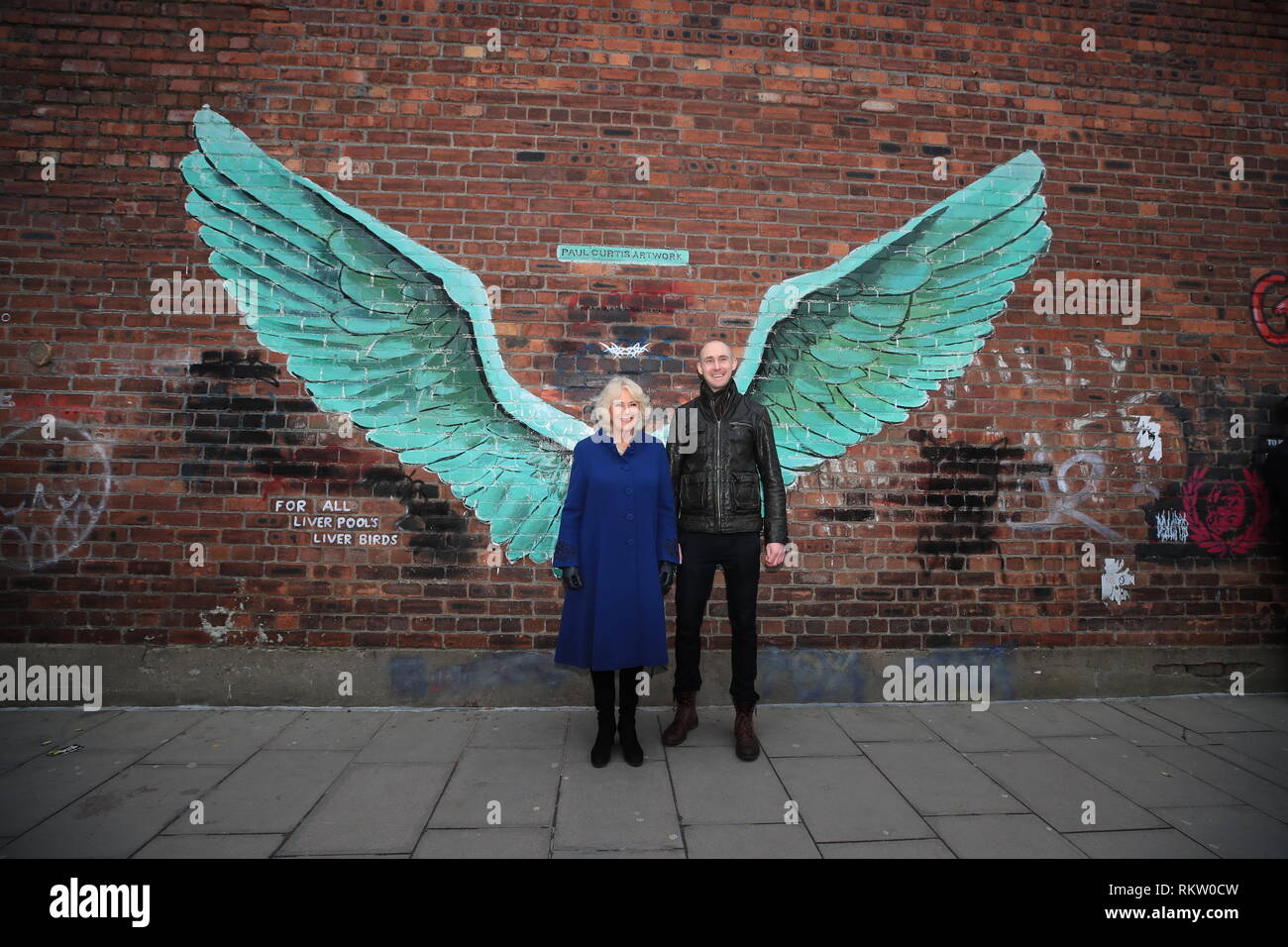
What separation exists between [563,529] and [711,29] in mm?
3359

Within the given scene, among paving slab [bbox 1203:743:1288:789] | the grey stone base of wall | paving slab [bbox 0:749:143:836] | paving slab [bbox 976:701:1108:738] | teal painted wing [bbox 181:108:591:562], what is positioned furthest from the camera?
teal painted wing [bbox 181:108:591:562]

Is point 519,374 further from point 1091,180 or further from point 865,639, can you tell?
point 1091,180

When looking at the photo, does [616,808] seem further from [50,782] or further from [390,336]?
[390,336]

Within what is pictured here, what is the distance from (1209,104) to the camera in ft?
13.6

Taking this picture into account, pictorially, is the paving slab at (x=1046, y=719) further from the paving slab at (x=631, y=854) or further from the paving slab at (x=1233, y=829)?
the paving slab at (x=631, y=854)

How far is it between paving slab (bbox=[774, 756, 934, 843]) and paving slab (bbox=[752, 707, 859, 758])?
0.29ft

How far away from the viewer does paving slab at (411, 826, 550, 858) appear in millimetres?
2199

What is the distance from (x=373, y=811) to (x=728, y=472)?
7.21ft

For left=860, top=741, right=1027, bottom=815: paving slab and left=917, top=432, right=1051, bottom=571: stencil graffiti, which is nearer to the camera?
left=860, top=741, right=1027, bottom=815: paving slab

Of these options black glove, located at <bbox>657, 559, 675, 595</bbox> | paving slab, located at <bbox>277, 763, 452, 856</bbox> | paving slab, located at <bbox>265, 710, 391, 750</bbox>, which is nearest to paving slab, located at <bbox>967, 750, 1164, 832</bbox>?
black glove, located at <bbox>657, 559, 675, 595</bbox>

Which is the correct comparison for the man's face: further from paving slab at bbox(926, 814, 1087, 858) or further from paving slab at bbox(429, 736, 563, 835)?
paving slab at bbox(926, 814, 1087, 858)

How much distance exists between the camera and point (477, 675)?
3.64 metres

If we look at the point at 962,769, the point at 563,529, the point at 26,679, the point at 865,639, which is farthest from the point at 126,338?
the point at 962,769

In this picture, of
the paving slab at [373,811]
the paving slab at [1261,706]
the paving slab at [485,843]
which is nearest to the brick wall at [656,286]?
the paving slab at [1261,706]
